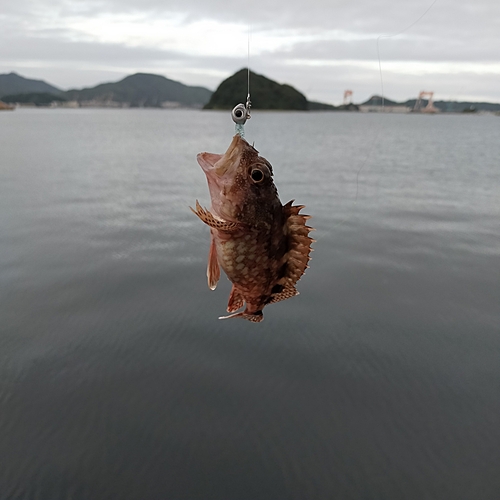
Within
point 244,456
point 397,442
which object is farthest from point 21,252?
point 397,442

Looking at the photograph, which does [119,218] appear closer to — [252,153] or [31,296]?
[31,296]

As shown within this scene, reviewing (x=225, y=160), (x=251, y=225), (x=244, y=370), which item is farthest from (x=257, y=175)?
(x=244, y=370)

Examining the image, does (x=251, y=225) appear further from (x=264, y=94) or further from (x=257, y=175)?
(x=264, y=94)

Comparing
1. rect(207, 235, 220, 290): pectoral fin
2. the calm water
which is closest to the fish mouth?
rect(207, 235, 220, 290): pectoral fin

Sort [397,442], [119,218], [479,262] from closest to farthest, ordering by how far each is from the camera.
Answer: [397,442] < [479,262] < [119,218]

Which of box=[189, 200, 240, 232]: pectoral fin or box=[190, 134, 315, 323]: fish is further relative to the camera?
box=[190, 134, 315, 323]: fish

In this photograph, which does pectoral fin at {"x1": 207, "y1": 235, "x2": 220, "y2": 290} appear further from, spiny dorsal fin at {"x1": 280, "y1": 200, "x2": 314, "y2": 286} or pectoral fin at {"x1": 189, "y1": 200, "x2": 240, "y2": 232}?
spiny dorsal fin at {"x1": 280, "y1": 200, "x2": 314, "y2": 286}
